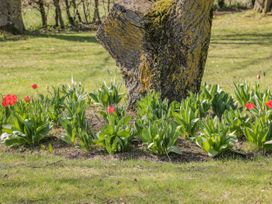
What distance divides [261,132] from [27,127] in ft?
8.36

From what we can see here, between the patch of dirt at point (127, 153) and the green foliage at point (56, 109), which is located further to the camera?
the green foliage at point (56, 109)

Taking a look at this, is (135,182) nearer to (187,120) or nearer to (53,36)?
(187,120)

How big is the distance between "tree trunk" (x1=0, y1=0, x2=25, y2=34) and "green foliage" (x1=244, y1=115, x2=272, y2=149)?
1430 centimetres

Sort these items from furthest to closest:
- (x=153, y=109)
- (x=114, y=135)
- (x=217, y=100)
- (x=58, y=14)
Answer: (x=58, y=14), (x=217, y=100), (x=153, y=109), (x=114, y=135)

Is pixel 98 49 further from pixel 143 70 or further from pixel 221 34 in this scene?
pixel 143 70

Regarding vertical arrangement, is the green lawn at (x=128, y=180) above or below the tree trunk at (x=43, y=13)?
above

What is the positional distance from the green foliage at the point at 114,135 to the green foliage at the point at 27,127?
2.48 ft

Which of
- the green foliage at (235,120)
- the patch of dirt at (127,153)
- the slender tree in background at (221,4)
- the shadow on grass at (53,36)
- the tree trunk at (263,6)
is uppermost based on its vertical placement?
the green foliage at (235,120)

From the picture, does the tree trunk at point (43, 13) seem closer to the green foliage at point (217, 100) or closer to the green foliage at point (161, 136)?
the green foliage at point (217, 100)

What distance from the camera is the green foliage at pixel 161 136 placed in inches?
223

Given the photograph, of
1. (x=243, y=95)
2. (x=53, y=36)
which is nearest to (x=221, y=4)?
Result: (x=53, y=36)

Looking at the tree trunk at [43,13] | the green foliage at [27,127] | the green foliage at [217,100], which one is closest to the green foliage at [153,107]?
the green foliage at [217,100]

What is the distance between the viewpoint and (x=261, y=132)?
5.81m

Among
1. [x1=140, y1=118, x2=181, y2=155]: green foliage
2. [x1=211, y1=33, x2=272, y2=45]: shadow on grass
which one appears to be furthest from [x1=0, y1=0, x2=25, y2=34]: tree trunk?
[x1=140, y1=118, x2=181, y2=155]: green foliage
